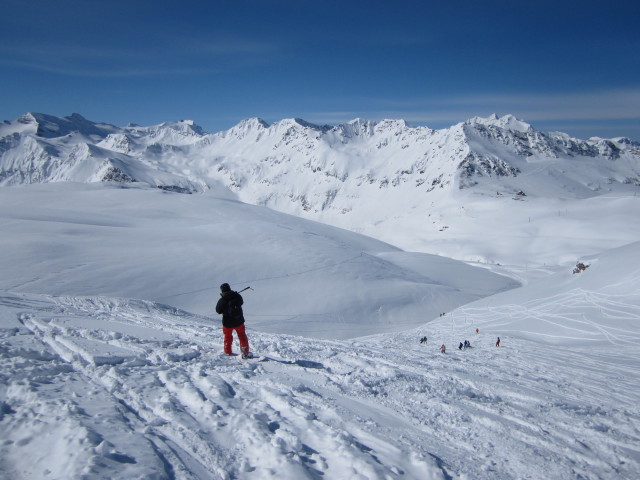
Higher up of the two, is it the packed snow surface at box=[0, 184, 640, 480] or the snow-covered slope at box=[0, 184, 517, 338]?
the packed snow surface at box=[0, 184, 640, 480]

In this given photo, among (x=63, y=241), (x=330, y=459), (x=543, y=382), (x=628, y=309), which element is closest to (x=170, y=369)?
(x=330, y=459)

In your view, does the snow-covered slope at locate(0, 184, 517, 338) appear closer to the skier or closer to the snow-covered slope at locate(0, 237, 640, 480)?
the skier

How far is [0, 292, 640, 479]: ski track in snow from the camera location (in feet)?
12.8

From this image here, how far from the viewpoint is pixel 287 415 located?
5090 millimetres

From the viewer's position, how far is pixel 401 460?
4.20 m

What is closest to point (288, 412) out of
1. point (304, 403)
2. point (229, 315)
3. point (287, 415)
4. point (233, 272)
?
point (287, 415)

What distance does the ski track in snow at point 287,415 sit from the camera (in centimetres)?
391

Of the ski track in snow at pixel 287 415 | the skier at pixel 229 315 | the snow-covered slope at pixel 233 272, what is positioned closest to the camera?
the ski track in snow at pixel 287 415

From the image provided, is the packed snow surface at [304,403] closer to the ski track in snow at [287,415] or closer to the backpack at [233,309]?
the ski track in snow at [287,415]

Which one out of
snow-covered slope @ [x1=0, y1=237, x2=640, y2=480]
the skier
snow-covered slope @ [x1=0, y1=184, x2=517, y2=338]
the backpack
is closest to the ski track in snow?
snow-covered slope @ [x1=0, y1=237, x2=640, y2=480]

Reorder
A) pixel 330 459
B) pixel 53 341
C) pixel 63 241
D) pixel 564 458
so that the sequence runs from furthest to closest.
Result: 1. pixel 63 241
2. pixel 53 341
3. pixel 564 458
4. pixel 330 459

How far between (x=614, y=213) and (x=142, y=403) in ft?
525

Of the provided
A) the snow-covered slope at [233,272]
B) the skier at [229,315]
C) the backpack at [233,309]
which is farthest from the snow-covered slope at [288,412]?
the snow-covered slope at [233,272]

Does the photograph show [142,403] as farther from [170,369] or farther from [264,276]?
[264,276]
